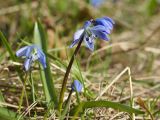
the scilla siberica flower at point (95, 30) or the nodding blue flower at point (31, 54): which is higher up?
the scilla siberica flower at point (95, 30)

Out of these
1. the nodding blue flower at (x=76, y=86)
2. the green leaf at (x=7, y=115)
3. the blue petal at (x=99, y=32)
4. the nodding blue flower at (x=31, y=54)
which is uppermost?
the blue petal at (x=99, y=32)

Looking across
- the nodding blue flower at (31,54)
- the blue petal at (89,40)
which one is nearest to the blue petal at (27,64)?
the nodding blue flower at (31,54)

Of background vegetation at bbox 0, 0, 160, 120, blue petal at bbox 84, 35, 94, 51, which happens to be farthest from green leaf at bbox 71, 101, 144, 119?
blue petal at bbox 84, 35, 94, 51

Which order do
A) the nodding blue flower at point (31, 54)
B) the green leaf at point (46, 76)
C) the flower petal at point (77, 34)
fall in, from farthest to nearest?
the green leaf at point (46, 76) < the nodding blue flower at point (31, 54) < the flower petal at point (77, 34)

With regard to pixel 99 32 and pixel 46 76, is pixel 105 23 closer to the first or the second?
pixel 99 32

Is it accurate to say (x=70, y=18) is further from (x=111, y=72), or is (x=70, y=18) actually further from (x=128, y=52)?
(x=111, y=72)

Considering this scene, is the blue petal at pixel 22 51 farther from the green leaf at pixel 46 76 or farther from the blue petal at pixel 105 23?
the blue petal at pixel 105 23

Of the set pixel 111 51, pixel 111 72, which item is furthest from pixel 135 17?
pixel 111 72

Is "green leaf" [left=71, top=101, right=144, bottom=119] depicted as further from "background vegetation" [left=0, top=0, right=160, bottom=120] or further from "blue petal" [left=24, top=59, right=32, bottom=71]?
"blue petal" [left=24, top=59, right=32, bottom=71]

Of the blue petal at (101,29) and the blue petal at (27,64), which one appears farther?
the blue petal at (27,64)
